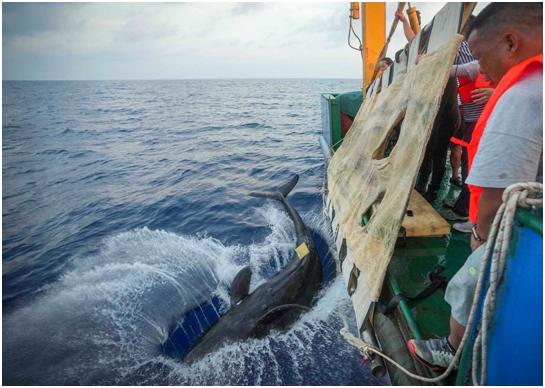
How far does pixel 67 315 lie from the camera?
500 centimetres

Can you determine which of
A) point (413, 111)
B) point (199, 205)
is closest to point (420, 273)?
point (413, 111)

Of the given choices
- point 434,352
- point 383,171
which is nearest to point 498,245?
point 434,352

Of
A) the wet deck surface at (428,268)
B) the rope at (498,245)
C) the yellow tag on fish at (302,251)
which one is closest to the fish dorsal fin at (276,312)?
the yellow tag on fish at (302,251)

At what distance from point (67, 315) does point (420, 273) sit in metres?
5.22

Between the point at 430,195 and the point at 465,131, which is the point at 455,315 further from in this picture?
the point at 465,131

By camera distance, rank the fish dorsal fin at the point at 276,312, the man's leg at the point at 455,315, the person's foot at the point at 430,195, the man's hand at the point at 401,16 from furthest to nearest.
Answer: the man's hand at the point at 401,16 < the person's foot at the point at 430,195 < the fish dorsal fin at the point at 276,312 < the man's leg at the point at 455,315

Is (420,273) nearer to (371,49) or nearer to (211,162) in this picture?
(371,49)

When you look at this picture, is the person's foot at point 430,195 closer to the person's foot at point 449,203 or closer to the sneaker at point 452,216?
the person's foot at point 449,203

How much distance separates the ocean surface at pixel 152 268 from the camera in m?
3.97

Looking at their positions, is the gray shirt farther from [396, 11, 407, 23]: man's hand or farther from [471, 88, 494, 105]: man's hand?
[396, 11, 407, 23]: man's hand

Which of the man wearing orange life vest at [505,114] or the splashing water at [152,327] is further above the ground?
the man wearing orange life vest at [505,114]

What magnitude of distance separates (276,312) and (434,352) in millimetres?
2495

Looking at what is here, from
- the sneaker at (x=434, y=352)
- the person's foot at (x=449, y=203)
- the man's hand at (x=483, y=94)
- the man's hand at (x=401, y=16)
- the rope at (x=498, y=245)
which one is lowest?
the sneaker at (x=434, y=352)

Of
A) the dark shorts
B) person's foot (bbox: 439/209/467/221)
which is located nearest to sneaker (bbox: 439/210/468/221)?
person's foot (bbox: 439/209/467/221)
